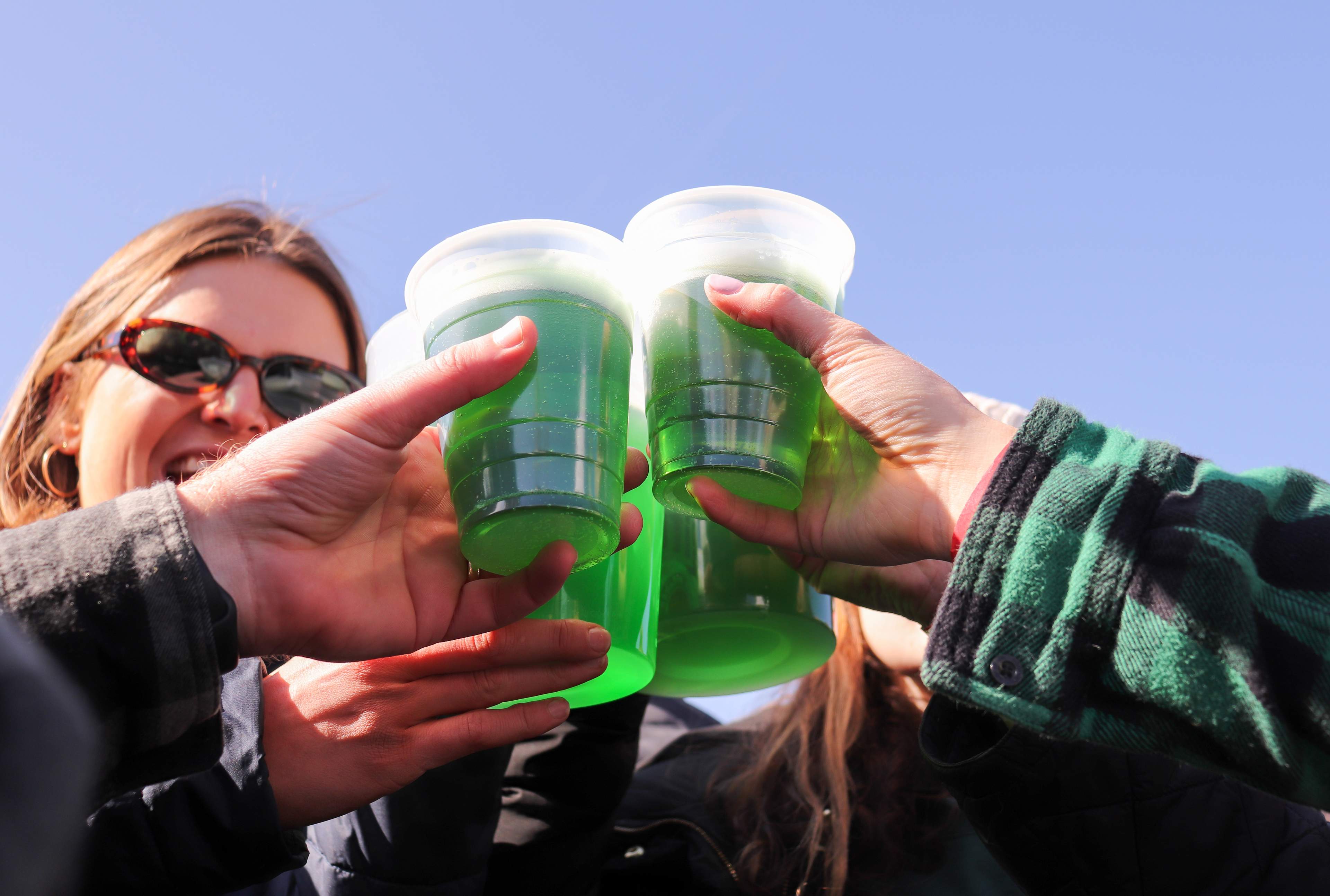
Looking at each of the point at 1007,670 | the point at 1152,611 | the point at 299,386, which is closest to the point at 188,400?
the point at 299,386

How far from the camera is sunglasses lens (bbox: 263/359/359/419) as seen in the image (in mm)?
3215

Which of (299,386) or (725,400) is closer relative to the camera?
(725,400)

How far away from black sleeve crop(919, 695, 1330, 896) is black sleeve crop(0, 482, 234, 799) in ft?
4.24

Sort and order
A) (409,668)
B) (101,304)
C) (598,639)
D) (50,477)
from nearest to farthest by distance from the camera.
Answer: (598,639)
(409,668)
(50,477)
(101,304)

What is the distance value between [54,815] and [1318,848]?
7.94 feet

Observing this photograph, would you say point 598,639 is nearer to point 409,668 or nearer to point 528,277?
point 409,668

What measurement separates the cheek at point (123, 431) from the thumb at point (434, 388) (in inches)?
72.5

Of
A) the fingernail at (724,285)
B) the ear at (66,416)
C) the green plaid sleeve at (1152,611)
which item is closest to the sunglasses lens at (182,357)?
the ear at (66,416)

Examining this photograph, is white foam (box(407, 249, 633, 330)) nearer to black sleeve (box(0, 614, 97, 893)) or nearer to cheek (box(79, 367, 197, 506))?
black sleeve (box(0, 614, 97, 893))

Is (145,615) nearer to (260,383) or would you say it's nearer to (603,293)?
(603,293)

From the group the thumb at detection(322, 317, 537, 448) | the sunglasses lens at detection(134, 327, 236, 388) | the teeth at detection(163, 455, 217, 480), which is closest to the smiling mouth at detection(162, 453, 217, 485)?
the teeth at detection(163, 455, 217, 480)

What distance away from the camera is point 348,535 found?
5.28 feet

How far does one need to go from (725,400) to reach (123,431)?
2.40 m

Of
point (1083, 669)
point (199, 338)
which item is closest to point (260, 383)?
point (199, 338)
